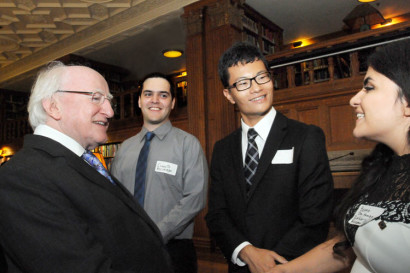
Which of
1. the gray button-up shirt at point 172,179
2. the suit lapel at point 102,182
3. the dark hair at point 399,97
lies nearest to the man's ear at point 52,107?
the suit lapel at point 102,182

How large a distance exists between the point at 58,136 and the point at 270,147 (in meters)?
0.90

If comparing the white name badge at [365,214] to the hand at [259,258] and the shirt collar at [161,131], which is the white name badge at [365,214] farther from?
the shirt collar at [161,131]

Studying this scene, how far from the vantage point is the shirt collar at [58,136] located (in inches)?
50.9

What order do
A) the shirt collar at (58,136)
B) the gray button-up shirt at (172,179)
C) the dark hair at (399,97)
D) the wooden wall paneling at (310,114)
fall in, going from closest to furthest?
the dark hair at (399,97) → the shirt collar at (58,136) → the gray button-up shirt at (172,179) → the wooden wall paneling at (310,114)

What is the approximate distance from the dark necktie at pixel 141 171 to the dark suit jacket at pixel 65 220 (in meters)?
0.81

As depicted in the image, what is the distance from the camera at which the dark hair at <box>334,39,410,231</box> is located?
1.07 metres

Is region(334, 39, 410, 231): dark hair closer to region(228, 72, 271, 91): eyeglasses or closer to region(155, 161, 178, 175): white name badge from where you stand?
region(228, 72, 271, 91): eyeglasses

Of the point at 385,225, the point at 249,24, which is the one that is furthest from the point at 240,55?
the point at 249,24

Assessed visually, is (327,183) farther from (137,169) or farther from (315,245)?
(137,169)

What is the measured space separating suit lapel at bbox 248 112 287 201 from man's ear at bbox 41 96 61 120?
34.1 inches

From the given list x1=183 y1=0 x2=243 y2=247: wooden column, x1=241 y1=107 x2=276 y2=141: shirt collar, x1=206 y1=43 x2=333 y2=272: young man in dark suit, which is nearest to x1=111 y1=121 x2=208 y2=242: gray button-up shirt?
x1=206 y1=43 x2=333 y2=272: young man in dark suit

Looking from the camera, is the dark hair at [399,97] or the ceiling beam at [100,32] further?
the ceiling beam at [100,32]

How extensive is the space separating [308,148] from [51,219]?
1.04 meters

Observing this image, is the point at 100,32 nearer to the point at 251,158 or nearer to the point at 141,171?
the point at 141,171
